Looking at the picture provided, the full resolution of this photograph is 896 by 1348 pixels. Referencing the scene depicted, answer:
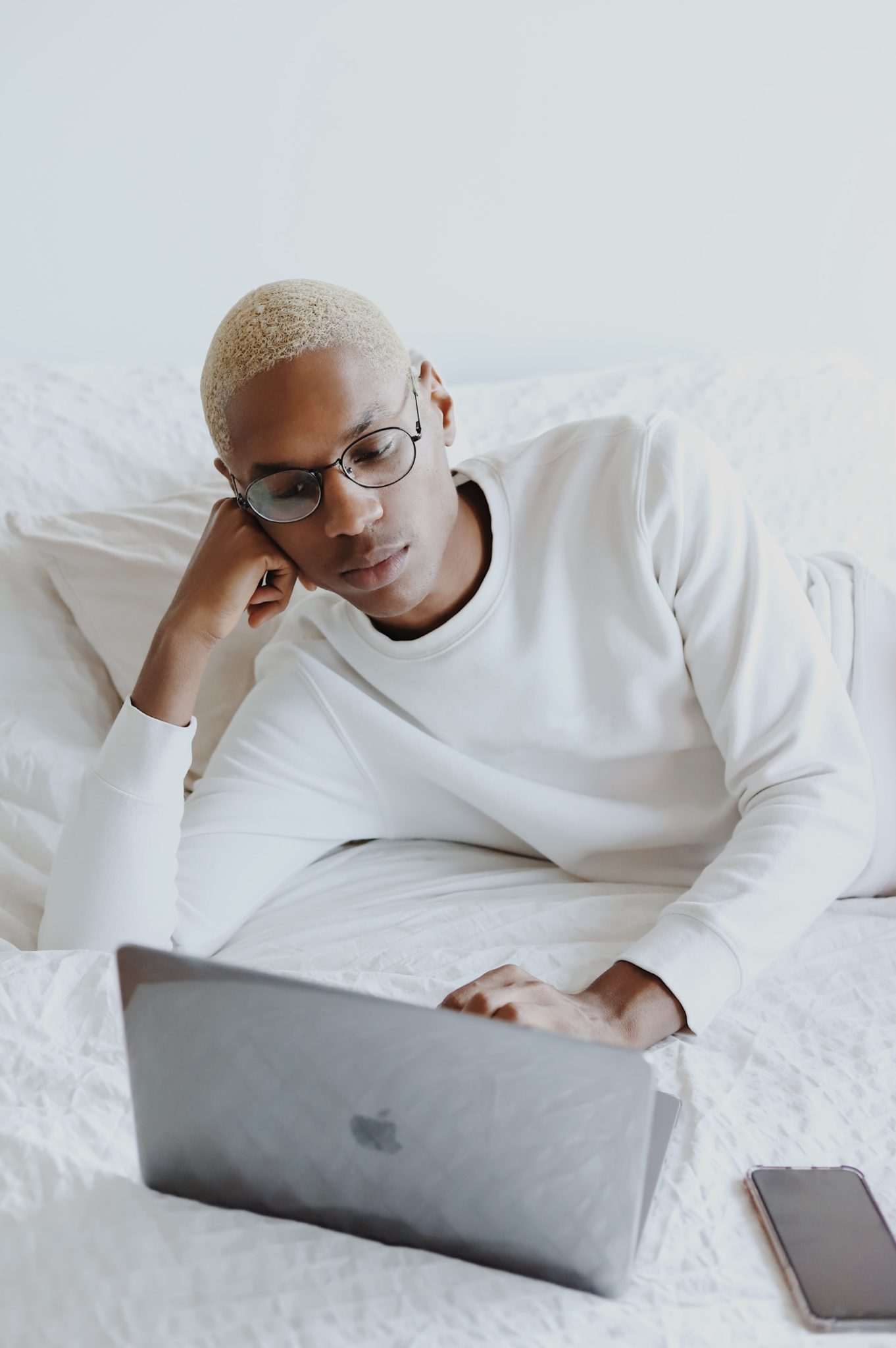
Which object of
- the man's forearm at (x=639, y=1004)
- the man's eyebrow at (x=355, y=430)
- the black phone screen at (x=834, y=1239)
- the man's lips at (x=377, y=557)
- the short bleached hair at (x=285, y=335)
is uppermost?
the short bleached hair at (x=285, y=335)

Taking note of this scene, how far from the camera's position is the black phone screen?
66cm

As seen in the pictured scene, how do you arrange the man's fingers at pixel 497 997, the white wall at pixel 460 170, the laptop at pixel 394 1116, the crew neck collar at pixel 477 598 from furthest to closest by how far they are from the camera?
the white wall at pixel 460 170 < the crew neck collar at pixel 477 598 < the man's fingers at pixel 497 997 < the laptop at pixel 394 1116

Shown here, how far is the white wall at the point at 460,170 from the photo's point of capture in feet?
6.13

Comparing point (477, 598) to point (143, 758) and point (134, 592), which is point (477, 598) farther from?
point (134, 592)

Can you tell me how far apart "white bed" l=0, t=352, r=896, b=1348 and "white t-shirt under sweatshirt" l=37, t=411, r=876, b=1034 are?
64 millimetres

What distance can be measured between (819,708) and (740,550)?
0.60ft

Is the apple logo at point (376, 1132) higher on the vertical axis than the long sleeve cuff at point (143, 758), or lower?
higher

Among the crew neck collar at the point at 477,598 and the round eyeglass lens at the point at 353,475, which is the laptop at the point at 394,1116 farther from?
the crew neck collar at the point at 477,598

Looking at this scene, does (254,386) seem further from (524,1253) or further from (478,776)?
(524,1253)

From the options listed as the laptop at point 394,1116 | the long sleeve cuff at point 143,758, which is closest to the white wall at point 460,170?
the long sleeve cuff at point 143,758

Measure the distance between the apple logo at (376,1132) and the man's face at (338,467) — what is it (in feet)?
1.95

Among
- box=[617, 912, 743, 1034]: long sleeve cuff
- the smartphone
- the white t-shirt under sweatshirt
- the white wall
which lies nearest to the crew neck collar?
the white t-shirt under sweatshirt

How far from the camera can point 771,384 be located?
1852 mm

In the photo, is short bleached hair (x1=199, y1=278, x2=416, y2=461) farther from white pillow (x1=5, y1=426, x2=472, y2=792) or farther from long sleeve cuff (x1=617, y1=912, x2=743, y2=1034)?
long sleeve cuff (x1=617, y1=912, x2=743, y2=1034)
